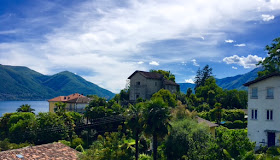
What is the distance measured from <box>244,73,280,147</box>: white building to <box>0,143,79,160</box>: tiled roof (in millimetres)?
26066

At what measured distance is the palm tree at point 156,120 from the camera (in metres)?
30.1

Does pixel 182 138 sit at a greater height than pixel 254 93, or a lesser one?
lesser

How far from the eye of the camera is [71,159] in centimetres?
2945

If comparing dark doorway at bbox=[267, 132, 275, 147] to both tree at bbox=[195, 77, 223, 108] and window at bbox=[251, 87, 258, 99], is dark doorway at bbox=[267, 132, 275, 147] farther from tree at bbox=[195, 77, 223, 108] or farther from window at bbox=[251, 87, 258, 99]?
tree at bbox=[195, 77, 223, 108]

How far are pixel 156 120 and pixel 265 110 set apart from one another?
711 inches

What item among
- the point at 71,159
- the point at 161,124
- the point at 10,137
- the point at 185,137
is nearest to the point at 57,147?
the point at 71,159

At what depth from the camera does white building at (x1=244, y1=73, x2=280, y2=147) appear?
121 feet

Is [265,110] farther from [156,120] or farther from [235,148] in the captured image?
[235,148]

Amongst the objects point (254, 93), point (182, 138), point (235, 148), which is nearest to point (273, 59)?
point (254, 93)

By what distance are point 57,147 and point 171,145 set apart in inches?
574

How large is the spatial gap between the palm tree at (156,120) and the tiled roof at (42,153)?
9.17 meters

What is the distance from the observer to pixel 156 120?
30.1 meters

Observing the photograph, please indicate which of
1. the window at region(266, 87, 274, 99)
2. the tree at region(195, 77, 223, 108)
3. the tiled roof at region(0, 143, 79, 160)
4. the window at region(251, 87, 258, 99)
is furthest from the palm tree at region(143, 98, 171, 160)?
the tree at region(195, 77, 223, 108)

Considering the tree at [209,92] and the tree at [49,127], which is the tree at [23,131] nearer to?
the tree at [49,127]
